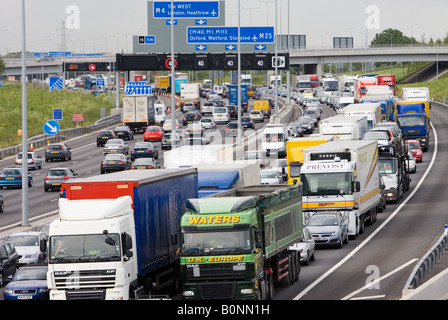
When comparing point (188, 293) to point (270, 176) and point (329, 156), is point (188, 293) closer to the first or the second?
point (329, 156)

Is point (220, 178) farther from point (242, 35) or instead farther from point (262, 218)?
point (242, 35)

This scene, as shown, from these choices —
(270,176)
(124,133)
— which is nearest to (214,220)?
(270,176)

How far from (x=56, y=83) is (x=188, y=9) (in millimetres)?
53491

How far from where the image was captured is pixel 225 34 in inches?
3878

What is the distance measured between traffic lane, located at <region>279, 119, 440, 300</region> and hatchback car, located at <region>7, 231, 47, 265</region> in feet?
29.0

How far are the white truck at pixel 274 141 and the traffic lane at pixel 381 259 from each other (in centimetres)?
2314

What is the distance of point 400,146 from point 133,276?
3307cm

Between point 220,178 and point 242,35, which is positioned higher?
point 242,35

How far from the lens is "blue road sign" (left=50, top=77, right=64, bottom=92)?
14025 centimetres

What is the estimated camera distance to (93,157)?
7956 cm

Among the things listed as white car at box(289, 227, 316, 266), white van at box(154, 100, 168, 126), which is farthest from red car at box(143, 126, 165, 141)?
white car at box(289, 227, 316, 266)

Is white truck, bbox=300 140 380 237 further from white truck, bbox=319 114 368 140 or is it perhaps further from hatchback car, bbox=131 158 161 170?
hatchback car, bbox=131 158 161 170
